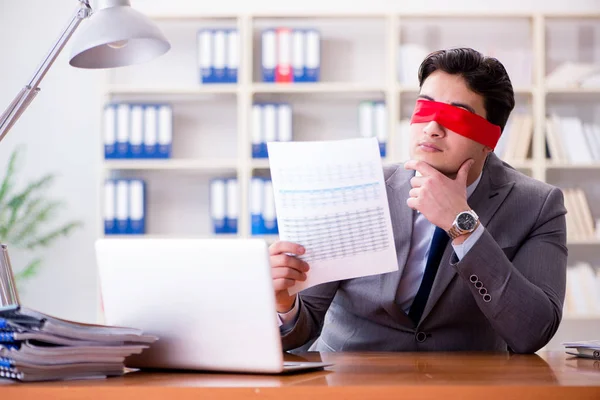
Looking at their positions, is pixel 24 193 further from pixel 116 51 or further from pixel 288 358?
pixel 288 358

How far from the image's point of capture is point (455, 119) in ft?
6.09

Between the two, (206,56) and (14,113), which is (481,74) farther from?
(206,56)

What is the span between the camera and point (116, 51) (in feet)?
6.18

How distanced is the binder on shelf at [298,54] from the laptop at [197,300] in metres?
3.15

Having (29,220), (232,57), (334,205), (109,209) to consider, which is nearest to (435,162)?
(334,205)

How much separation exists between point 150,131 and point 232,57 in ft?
1.96

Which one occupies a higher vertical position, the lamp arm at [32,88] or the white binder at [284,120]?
the white binder at [284,120]

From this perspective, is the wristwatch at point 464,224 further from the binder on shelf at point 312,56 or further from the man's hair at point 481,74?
the binder on shelf at point 312,56

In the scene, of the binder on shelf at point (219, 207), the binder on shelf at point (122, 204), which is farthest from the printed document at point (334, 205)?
the binder on shelf at point (122, 204)

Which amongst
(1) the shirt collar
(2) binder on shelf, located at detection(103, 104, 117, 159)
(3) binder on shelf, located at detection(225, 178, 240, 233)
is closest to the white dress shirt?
(1) the shirt collar

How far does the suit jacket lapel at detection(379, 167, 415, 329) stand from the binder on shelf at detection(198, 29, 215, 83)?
250cm

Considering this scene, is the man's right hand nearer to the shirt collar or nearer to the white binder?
the shirt collar

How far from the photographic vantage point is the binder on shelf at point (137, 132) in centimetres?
433

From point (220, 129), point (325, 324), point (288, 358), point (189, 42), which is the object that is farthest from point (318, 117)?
point (288, 358)
